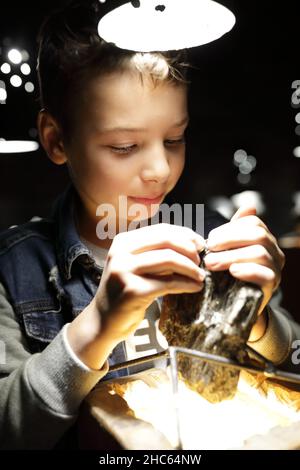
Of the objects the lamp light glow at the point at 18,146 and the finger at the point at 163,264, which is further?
the lamp light glow at the point at 18,146

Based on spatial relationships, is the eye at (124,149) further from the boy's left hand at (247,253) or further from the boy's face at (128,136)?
the boy's left hand at (247,253)

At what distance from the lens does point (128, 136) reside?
2.76ft

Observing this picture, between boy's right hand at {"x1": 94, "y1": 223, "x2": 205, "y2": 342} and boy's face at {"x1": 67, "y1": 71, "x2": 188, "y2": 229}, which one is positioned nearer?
boy's right hand at {"x1": 94, "y1": 223, "x2": 205, "y2": 342}

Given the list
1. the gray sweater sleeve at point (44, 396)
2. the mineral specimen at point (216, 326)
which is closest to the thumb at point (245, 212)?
the mineral specimen at point (216, 326)

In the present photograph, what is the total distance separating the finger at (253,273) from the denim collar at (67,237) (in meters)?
0.36

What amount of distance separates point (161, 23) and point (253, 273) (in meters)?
0.47

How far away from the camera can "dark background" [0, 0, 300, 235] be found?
3.07ft

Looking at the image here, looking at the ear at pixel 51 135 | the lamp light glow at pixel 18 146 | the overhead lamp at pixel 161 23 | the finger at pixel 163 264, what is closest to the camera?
the finger at pixel 163 264

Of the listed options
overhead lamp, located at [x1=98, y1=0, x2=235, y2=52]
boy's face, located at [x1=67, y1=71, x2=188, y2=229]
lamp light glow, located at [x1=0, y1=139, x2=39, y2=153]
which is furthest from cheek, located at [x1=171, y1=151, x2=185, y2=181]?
lamp light glow, located at [x1=0, y1=139, x2=39, y2=153]

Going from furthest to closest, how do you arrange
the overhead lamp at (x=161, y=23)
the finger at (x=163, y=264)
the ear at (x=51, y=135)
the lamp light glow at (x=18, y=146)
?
the lamp light glow at (x=18, y=146) < the ear at (x=51, y=135) < the overhead lamp at (x=161, y=23) < the finger at (x=163, y=264)

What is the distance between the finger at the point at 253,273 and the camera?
67 cm

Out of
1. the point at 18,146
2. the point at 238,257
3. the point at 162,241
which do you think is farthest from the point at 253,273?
the point at 18,146

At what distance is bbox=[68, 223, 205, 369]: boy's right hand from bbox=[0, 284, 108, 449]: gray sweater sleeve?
0.02m

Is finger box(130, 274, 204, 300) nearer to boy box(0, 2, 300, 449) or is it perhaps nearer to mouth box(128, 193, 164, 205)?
boy box(0, 2, 300, 449)
